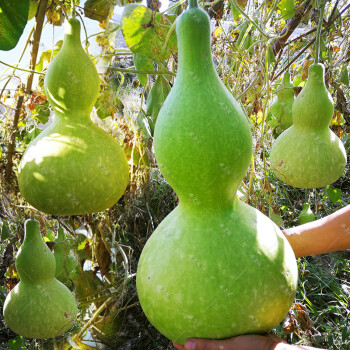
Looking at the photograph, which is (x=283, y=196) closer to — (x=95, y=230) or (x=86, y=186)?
(x=95, y=230)

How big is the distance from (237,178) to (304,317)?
5.11ft

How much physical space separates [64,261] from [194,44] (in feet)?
3.90

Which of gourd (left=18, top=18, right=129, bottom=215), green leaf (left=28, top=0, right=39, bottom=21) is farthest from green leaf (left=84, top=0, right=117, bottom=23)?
gourd (left=18, top=18, right=129, bottom=215)

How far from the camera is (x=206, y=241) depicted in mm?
648

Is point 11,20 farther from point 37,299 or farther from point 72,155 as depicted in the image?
point 37,299

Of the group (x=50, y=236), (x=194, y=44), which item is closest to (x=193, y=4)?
(x=194, y=44)

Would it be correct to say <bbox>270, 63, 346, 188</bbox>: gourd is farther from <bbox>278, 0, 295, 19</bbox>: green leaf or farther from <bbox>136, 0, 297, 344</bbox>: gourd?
<bbox>136, 0, 297, 344</bbox>: gourd

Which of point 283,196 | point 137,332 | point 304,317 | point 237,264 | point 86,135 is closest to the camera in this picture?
point 237,264

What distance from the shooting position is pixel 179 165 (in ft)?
2.13

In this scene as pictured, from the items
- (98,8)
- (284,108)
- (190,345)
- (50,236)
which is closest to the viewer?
(190,345)

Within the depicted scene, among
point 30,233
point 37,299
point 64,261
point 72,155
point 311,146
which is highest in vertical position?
point 72,155

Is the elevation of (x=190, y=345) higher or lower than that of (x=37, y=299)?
higher

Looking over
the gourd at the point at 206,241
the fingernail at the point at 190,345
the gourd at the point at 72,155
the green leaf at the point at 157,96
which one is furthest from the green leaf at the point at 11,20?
the fingernail at the point at 190,345

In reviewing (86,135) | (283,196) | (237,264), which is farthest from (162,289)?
(283,196)
